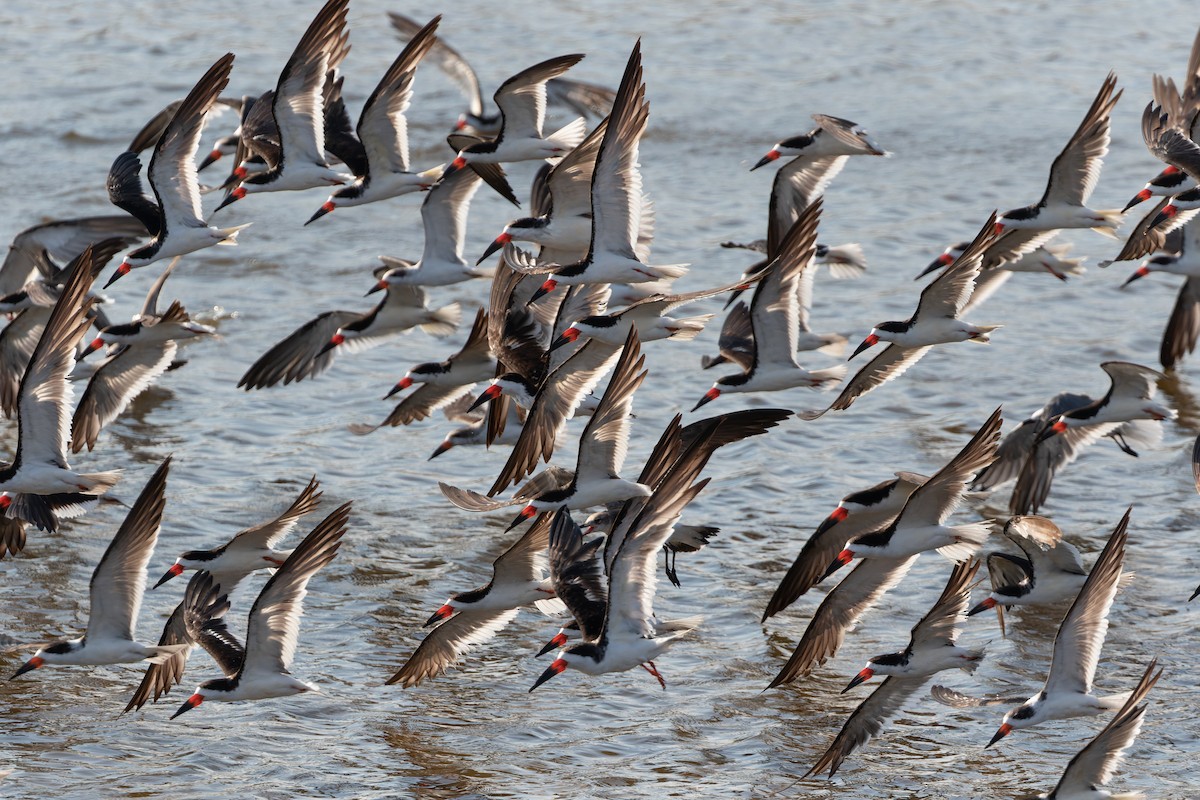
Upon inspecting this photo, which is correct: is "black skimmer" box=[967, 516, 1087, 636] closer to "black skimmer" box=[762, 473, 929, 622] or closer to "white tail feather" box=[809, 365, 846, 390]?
"black skimmer" box=[762, 473, 929, 622]

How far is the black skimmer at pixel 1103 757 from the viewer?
7.03 metres

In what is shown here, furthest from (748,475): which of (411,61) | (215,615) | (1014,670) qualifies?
(215,615)

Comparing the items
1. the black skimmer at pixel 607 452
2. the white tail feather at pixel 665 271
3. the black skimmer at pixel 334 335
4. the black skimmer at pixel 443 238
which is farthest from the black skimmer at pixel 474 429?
the black skimmer at pixel 607 452

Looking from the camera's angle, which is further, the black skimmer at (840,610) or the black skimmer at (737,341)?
the black skimmer at (737,341)

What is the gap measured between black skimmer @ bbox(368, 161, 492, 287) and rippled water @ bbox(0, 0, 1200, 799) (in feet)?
5.49

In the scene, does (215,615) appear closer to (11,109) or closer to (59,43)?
(11,109)

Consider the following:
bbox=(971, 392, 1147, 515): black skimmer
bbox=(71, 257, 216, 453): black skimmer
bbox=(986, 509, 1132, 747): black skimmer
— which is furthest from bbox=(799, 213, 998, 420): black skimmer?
bbox=(71, 257, 216, 453): black skimmer

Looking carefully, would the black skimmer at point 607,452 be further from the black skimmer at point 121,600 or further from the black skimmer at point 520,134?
the black skimmer at point 520,134

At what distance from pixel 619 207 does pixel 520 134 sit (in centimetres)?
158

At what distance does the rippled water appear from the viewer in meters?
8.76

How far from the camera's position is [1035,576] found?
10.0 meters

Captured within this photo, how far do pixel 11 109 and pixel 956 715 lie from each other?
1752 cm

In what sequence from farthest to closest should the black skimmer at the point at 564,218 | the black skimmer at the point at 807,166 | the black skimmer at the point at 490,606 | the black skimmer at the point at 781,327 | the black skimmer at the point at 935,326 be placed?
the black skimmer at the point at 807,166 → the black skimmer at the point at 564,218 → the black skimmer at the point at 935,326 → the black skimmer at the point at 781,327 → the black skimmer at the point at 490,606

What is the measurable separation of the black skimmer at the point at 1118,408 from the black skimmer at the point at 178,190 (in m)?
5.80
